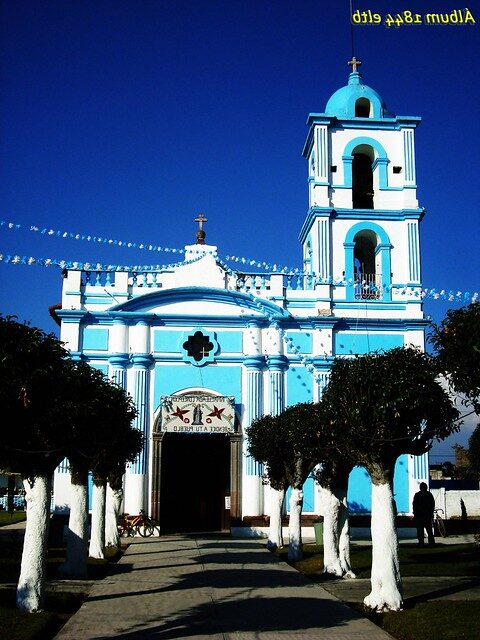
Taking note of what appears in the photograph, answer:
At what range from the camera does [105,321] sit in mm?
29891

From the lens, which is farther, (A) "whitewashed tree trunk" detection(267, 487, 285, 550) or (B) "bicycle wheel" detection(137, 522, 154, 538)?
(B) "bicycle wheel" detection(137, 522, 154, 538)

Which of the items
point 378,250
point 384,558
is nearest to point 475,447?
point 378,250

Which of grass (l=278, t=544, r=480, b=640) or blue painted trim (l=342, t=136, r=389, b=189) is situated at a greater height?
blue painted trim (l=342, t=136, r=389, b=189)

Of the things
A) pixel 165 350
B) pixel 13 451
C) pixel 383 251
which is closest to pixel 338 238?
pixel 383 251

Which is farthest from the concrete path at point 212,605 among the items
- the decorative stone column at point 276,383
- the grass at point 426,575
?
the decorative stone column at point 276,383

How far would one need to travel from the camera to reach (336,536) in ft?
58.3

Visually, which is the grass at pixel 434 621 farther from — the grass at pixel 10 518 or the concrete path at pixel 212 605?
the grass at pixel 10 518

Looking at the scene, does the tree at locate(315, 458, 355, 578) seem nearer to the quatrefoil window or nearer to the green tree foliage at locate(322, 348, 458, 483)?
the green tree foliage at locate(322, 348, 458, 483)

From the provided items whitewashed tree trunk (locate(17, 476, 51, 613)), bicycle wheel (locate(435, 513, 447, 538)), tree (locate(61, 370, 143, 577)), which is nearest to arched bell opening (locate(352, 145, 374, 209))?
bicycle wheel (locate(435, 513, 447, 538))

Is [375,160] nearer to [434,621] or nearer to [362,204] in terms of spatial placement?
[362,204]

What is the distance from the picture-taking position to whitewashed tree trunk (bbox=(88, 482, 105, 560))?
20.6m

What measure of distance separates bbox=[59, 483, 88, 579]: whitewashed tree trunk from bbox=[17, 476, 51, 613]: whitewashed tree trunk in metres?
3.75

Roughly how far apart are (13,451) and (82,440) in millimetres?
2488

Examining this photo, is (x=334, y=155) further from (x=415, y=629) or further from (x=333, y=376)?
(x=415, y=629)
